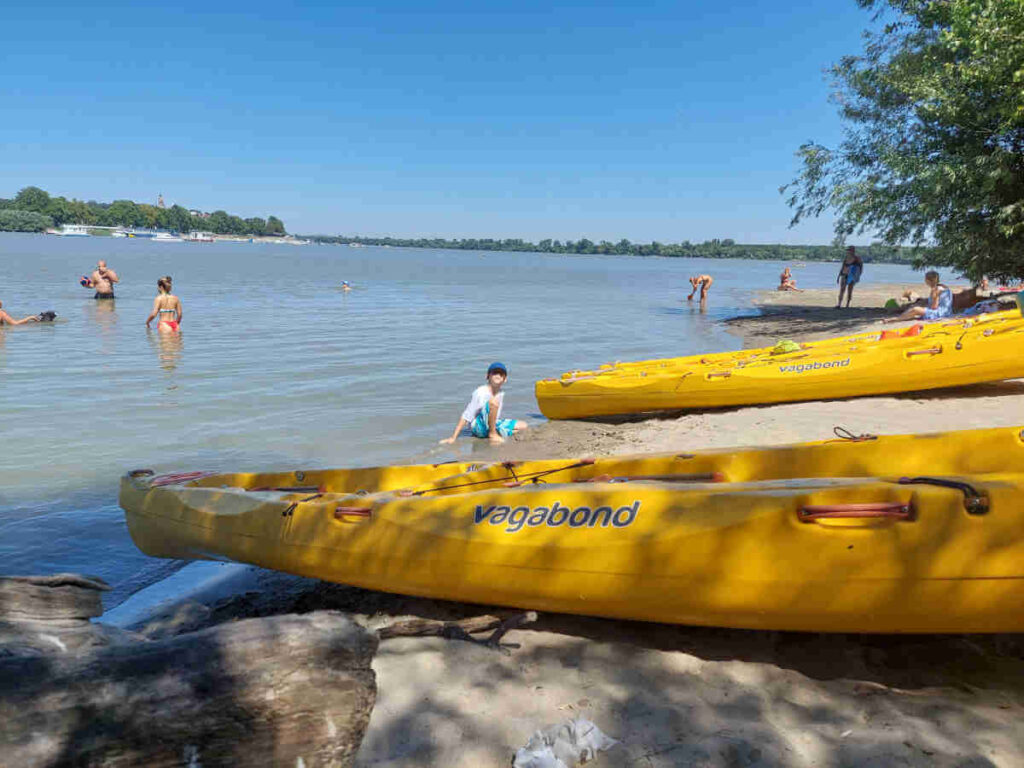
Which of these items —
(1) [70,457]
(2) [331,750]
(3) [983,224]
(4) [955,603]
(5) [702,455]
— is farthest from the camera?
(3) [983,224]

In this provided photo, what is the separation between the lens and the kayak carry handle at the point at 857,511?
273 cm

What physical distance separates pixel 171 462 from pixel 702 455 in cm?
588

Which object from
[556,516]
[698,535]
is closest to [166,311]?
[556,516]

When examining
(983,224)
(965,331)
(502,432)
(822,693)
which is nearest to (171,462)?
(502,432)

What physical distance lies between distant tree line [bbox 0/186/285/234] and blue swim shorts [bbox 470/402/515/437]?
499ft

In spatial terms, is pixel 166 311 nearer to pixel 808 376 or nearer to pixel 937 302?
pixel 808 376

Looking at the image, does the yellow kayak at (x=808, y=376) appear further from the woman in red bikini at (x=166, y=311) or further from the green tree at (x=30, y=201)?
the green tree at (x=30, y=201)

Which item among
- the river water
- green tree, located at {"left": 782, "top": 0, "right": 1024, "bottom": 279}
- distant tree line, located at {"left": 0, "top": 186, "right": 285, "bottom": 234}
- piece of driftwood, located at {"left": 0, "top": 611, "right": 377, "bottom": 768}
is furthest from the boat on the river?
piece of driftwood, located at {"left": 0, "top": 611, "right": 377, "bottom": 768}

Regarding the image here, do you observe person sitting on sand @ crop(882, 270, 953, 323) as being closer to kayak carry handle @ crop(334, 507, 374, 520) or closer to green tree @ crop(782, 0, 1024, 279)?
green tree @ crop(782, 0, 1024, 279)

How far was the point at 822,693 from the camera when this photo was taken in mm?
2684

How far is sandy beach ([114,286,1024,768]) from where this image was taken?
232 centimetres

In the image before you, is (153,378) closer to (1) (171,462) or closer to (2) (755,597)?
(1) (171,462)

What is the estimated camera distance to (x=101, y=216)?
160m

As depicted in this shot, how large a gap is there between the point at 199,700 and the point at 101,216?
192 meters
